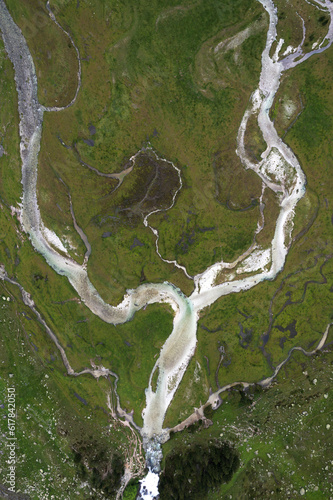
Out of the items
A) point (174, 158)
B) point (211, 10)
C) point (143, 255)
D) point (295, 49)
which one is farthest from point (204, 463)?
point (211, 10)

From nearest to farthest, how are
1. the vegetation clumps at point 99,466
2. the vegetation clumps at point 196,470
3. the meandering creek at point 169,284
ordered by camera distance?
the vegetation clumps at point 196,470
the meandering creek at point 169,284
the vegetation clumps at point 99,466

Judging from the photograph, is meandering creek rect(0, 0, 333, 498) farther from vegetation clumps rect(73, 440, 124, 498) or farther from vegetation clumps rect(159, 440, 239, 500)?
vegetation clumps rect(73, 440, 124, 498)

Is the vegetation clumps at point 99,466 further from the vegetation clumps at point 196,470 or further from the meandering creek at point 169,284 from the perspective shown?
the vegetation clumps at point 196,470

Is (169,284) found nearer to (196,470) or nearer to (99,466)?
(196,470)

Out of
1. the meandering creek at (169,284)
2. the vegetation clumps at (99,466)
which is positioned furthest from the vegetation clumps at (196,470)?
the vegetation clumps at (99,466)

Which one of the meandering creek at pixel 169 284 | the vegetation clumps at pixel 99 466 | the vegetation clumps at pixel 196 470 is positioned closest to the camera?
the vegetation clumps at pixel 196 470

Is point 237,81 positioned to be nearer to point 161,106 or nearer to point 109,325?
point 161,106

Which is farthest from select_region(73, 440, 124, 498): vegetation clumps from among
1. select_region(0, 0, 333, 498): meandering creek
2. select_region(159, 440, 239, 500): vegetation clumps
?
select_region(159, 440, 239, 500): vegetation clumps
